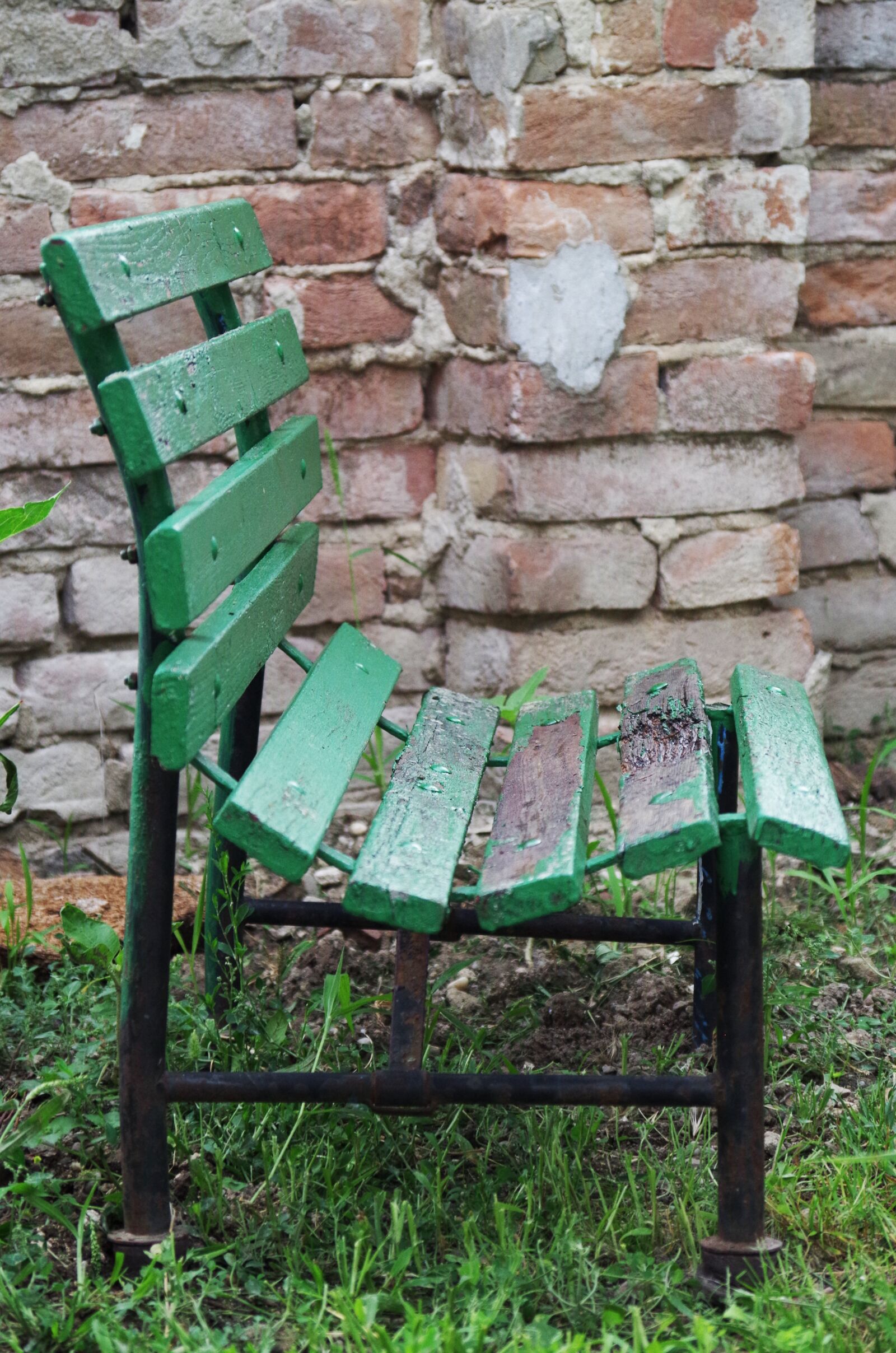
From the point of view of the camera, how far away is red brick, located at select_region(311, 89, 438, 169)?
92.7 inches

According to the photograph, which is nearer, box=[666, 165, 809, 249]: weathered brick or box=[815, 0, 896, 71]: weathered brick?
box=[666, 165, 809, 249]: weathered brick

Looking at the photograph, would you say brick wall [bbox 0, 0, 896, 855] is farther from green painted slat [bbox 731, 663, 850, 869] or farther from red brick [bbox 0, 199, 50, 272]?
green painted slat [bbox 731, 663, 850, 869]

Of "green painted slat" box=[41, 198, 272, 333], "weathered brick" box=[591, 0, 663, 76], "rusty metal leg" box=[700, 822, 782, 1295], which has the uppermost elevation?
"weathered brick" box=[591, 0, 663, 76]

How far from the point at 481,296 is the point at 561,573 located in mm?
495

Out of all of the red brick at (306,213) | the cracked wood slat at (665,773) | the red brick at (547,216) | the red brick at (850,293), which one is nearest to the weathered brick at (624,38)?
the red brick at (547,216)

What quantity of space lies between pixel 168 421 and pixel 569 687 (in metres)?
1.26

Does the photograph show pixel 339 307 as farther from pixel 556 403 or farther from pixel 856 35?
pixel 856 35

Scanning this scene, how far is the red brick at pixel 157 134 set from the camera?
2268 millimetres

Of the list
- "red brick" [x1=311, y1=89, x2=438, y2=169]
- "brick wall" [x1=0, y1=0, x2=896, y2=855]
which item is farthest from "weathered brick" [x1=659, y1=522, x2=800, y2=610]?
"red brick" [x1=311, y1=89, x2=438, y2=169]

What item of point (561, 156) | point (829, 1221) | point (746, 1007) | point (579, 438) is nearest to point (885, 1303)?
point (829, 1221)

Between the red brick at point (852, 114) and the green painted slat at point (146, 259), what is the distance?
4.07ft

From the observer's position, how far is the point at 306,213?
2379 millimetres

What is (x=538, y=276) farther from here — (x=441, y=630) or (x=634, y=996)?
(x=634, y=996)

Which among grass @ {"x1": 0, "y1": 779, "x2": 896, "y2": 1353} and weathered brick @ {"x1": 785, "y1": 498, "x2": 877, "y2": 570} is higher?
weathered brick @ {"x1": 785, "y1": 498, "x2": 877, "y2": 570}
